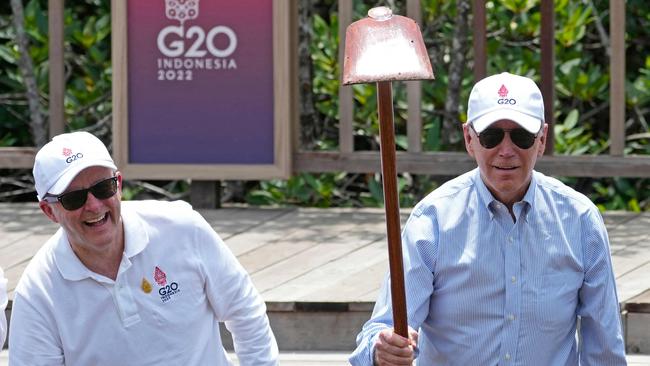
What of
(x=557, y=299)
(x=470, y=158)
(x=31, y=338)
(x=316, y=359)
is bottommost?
(x=316, y=359)

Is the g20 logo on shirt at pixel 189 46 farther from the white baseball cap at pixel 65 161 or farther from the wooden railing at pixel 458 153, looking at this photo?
the white baseball cap at pixel 65 161

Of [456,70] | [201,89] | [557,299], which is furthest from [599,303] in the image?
[456,70]

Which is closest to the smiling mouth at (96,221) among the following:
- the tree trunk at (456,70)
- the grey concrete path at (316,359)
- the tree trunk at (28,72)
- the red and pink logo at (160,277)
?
the red and pink logo at (160,277)

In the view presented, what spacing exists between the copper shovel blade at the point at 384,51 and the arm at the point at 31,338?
1099 mm

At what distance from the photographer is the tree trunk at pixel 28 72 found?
9328 mm

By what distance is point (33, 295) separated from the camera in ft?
13.9

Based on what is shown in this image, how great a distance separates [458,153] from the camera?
26.6 ft

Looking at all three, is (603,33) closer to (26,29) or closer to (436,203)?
(26,29)

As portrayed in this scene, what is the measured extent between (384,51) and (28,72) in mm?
5929

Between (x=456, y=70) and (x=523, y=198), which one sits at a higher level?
(x=456, y=70)

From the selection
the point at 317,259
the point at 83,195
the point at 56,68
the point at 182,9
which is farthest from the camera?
the point at 56,68

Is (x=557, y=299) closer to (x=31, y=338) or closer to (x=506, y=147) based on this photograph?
(x=506, y=147)

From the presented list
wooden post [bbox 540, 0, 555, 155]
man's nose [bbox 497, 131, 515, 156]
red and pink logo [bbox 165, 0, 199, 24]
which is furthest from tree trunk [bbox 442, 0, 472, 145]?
man's nose [bbox 497, 131, 515, 156]

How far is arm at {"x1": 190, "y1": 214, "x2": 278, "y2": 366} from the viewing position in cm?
437
